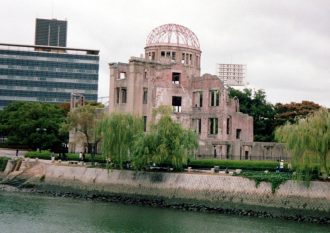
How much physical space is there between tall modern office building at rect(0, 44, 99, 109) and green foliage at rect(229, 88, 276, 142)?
4849 centimetres

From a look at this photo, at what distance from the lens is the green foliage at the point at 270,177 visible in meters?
48.0

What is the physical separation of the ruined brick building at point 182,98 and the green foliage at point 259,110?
12.1 metres

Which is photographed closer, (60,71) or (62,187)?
(62,187)

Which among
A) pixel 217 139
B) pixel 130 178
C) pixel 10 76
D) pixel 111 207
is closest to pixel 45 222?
pixel 111 207

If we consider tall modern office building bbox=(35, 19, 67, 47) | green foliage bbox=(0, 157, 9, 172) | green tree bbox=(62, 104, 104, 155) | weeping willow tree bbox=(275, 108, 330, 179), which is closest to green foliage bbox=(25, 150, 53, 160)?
green foliage bbox=(0, 157, 9, 172)

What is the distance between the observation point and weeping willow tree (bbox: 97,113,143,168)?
193ft

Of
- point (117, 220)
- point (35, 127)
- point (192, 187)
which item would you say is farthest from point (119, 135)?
point (35, 127)

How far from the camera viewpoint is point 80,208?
49.3 meters

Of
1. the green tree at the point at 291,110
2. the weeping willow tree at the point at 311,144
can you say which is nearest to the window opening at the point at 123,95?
the green tree at the point at 291,110

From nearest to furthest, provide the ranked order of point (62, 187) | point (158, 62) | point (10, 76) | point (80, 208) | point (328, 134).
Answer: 1. point (328, 134)
2. point (80, 208)
3. point (62, 187)
4. point (158, 62)
5. point (10, 76)

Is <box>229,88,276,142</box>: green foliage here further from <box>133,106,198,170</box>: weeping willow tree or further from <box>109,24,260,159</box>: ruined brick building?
<box>133,106,198,170</box>: weeping willow tree

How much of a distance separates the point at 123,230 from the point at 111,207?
10597 millimetres

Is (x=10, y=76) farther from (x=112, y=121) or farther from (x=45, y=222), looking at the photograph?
(x=45, y=222)

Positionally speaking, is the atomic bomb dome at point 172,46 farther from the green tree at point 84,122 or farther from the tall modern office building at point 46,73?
the tall modern office building at point 46,73
